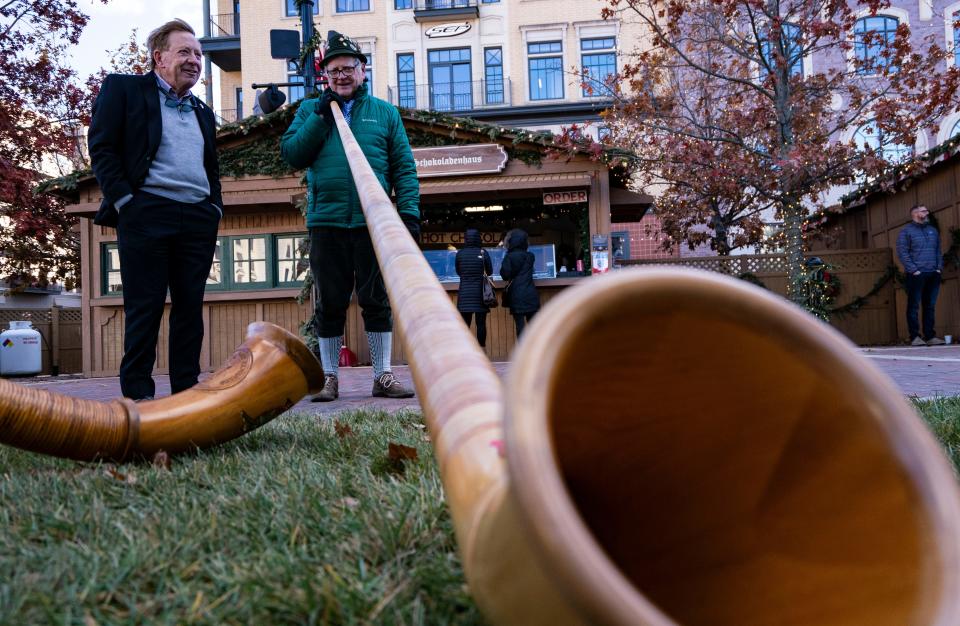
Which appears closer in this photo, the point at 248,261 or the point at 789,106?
the point at 789,106

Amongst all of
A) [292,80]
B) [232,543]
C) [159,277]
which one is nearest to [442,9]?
[292,80]

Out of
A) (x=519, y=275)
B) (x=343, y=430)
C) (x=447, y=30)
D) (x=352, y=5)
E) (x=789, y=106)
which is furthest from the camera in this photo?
(x=352, y=5)

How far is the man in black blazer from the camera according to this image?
3117 mm

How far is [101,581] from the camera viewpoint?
3.63 feet

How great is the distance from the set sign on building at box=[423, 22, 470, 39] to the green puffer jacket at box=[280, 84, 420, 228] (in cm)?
1951

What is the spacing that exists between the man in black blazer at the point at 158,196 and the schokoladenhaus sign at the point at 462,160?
696cm

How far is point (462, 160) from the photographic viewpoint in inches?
404

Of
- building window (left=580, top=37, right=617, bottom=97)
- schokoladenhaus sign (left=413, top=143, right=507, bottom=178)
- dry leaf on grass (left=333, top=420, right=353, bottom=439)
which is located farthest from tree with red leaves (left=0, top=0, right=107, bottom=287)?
building window (left=580, top=37, right=617, bottom=97)

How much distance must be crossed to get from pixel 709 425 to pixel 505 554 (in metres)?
0.36

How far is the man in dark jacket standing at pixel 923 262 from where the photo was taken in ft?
33.4

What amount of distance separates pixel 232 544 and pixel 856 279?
13.4 m

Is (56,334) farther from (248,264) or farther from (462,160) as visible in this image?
(462,160)

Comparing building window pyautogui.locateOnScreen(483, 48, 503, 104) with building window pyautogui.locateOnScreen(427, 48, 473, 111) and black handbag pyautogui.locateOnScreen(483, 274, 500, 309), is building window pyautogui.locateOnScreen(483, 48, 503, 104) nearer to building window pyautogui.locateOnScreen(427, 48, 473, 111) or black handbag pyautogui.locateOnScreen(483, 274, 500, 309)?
building window pyautogui.locateOnScreen(427, 48, 473, 111)

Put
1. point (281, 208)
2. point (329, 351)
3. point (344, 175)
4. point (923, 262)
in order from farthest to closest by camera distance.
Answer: point (281, 208) → point (923, 262) → point (329, 351) → point (344, 175)
